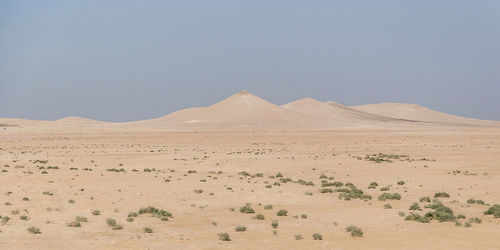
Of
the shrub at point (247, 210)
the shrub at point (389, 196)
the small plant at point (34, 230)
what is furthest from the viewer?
the shrub at point (389, 196)

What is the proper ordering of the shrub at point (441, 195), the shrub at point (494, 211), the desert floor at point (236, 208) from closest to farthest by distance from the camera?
1. the desert floor at point (236, 208)
2. the shrub at point (494, 211)
3. the shrub at point (441, 195)

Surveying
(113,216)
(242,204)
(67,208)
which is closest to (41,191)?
(67,208)

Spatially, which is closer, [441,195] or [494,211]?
[494,211]

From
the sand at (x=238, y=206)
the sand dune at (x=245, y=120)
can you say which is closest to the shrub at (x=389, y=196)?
the sand at (x=238, y=206)

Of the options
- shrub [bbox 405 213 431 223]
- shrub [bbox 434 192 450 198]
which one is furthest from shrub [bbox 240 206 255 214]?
shrub [bbox 434 192 450 198]

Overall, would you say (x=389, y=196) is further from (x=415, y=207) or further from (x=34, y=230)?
(x=34, y=230)

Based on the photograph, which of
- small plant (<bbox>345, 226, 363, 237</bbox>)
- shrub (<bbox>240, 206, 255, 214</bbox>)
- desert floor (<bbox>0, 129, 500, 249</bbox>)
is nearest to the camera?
desert floor (<bbox>0, 129, 500, 249</bbox>)

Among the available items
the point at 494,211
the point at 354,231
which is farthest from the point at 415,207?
the point at 354,231

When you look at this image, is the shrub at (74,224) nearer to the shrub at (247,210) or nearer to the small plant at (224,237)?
the small plant at (224,237)

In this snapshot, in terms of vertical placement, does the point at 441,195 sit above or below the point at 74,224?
above

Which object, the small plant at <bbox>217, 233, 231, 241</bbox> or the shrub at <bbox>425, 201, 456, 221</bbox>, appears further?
the shrub at <bbox>425, 201, 456, 221</bbox>

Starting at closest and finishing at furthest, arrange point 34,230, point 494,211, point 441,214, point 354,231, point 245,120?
point 34,230 < point 354,231 < point 441,214 < point 494,211 < point 245,120

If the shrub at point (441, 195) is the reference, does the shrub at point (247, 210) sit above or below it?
below

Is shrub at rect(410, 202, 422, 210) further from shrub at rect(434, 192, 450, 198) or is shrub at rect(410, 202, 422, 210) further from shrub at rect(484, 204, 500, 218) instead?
shrub at rect(434, 192, 450, 198)
